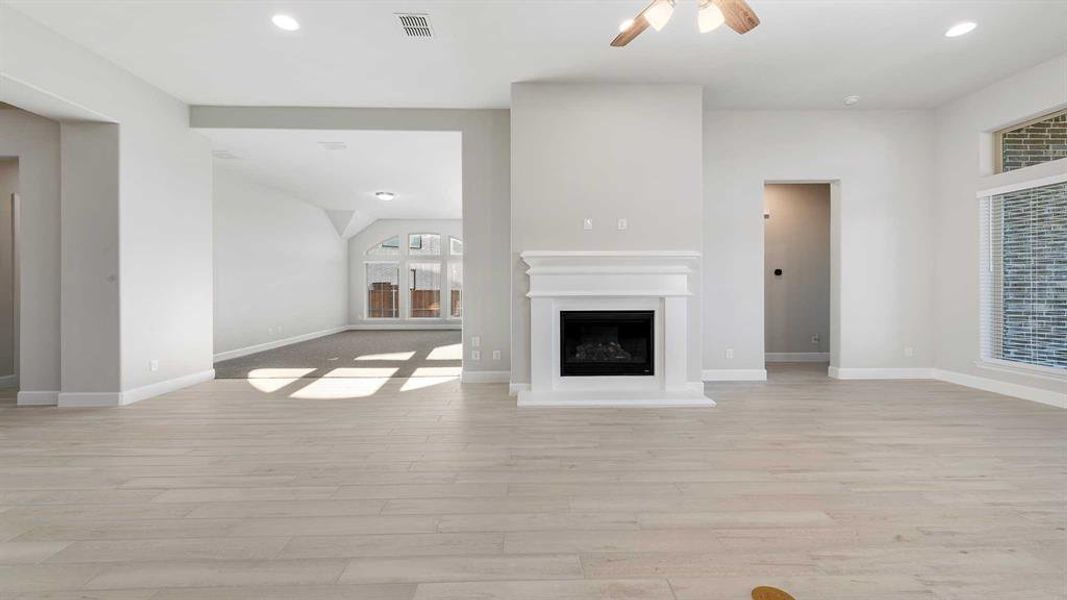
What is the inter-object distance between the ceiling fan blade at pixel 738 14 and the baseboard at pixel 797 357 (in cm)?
497

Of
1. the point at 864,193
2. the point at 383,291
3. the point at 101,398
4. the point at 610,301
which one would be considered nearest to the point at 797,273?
the point at 864,193

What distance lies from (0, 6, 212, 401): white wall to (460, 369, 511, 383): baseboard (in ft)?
9.55

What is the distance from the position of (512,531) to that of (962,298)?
18.5ft

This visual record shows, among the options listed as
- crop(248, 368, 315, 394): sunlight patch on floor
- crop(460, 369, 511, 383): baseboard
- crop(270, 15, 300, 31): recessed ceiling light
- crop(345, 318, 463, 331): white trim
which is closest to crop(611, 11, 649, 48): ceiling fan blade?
crop(270, 15, 300, 31): recessed ceiling light

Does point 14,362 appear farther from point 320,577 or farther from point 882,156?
point 882,156

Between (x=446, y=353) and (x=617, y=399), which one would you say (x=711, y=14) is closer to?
(x=617, y=399)

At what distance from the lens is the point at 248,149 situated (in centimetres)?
608

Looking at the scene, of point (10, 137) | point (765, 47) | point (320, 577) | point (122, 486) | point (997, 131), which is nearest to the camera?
point (320, 577)

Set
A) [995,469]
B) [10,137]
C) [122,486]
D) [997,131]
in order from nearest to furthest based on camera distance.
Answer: [122,486]
[995,469]
[10,137]
[997,131]

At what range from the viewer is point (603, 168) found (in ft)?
15.3

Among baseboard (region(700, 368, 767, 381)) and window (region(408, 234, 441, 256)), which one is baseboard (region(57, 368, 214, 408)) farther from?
window (region(408, 234, 441, 256))

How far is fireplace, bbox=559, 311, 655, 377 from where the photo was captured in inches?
182

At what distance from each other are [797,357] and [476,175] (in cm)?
492

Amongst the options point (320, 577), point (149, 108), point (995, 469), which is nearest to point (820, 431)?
point (995, 469)
